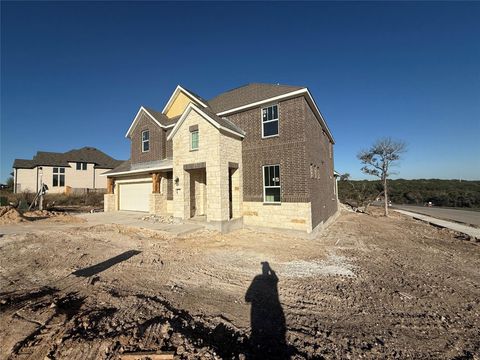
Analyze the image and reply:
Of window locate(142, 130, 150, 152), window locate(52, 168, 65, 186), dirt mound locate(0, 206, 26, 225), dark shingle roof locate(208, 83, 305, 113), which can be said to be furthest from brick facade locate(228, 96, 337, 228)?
window locate(52, 168, 65, 186)

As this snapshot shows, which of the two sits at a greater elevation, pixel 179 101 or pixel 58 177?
pixel 179 101

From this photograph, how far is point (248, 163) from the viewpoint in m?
12.6

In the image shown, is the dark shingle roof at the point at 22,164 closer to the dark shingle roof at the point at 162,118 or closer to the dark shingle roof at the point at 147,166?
the dark shingle roof at the point at 147,166

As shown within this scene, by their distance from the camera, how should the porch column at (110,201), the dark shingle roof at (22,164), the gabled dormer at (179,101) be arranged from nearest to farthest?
the gabled dormer at (179,101) → the porch column at (110,201) → the dark shingle roof at (22,164)

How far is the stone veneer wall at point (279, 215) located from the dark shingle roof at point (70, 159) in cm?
3850

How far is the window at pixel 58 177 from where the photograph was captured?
35.3m

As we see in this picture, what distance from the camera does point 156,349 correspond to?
2.85 metres

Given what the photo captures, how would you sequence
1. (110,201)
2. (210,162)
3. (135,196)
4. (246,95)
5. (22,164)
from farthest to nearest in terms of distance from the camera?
(22,164)
(110,201)
(135,196)
(246,95)
(210,162)

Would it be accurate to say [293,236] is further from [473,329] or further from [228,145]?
[473,329]

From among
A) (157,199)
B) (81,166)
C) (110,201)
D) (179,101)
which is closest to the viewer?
(157,199)

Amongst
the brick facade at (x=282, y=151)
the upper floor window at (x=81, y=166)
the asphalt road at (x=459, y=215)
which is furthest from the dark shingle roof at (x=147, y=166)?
the upper floor window at (x=81, y=166)

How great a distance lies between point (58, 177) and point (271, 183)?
40991 millimetres

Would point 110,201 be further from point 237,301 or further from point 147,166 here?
point 237,301

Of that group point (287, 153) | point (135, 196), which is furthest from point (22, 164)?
point (287, 153)
